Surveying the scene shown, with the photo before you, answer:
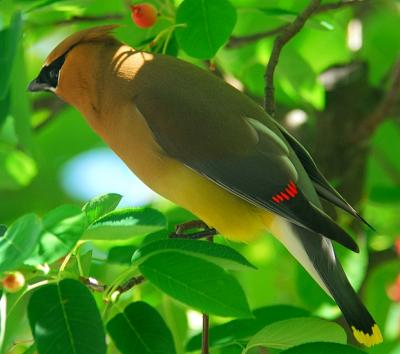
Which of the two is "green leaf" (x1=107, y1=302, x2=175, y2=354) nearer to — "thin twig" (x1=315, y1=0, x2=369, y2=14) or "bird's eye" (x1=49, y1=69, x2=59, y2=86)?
"bird's eye" (x1=49, y1=69, x2=59, y2=86)

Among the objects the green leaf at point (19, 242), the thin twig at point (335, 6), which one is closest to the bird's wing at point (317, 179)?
the thin twig at point (335, 6)

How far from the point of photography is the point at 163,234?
2.63 m

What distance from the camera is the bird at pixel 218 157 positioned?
2.69m

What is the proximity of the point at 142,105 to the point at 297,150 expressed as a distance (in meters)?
0.48

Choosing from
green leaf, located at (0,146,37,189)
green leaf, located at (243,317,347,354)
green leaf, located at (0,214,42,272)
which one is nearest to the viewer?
green leaf, located at (0,214,42,272)

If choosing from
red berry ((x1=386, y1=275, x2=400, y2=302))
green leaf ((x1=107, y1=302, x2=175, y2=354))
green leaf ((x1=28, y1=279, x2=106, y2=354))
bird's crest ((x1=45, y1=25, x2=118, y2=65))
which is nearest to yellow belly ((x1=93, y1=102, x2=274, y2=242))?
bird's crest ((x1=45, y1=25, x2=118, y2=65))

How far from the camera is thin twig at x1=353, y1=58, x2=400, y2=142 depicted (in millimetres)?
3707

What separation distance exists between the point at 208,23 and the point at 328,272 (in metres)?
0.75

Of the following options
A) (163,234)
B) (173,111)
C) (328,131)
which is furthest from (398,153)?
(163,234)

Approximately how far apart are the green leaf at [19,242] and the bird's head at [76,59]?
4.04ft

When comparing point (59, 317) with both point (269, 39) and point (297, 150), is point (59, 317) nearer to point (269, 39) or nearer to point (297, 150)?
point (297, 150)

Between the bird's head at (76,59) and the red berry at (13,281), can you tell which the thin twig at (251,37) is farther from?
the red berry at (13,281)

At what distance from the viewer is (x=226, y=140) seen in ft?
9.40

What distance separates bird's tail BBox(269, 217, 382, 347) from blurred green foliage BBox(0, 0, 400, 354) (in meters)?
0.14
